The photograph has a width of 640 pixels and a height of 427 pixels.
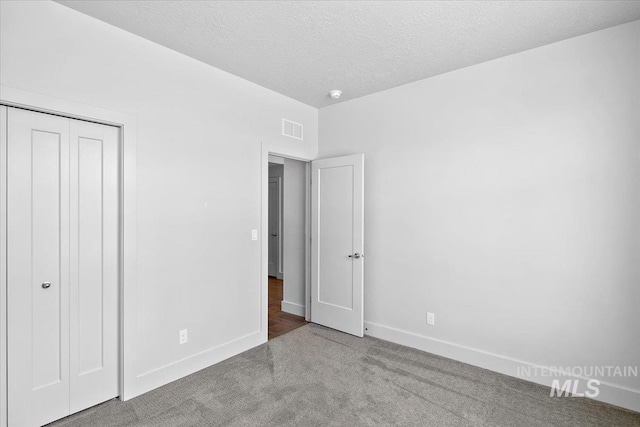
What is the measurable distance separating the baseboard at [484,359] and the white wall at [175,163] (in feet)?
4.61

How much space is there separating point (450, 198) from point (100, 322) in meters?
3.16

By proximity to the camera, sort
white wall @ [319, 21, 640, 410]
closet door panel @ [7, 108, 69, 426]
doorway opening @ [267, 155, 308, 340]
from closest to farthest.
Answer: closet door panel @ [7, 108, 69, 426] → white wall @ [319, 21, 640, 410] → doorway opening @ [267, 155, 308, 340]

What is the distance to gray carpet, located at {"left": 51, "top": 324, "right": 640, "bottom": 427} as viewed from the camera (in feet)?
7.28

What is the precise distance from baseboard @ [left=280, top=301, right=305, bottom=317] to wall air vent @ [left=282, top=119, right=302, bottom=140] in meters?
2.29

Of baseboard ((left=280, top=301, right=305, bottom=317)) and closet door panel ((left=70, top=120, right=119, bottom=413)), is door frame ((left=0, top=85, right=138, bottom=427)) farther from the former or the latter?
baseboard ((left=280, top=301, right=305, bottom=317))

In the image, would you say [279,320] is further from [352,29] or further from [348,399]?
[352,29]

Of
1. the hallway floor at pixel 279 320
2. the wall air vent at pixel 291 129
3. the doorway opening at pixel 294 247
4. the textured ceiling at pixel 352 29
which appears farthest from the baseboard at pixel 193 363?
the textured ceiling at pixel 352 29

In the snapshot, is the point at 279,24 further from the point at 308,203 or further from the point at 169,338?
the point at 169,338

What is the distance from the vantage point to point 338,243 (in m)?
3.91

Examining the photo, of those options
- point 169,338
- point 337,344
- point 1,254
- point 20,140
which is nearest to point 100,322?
point 169,338

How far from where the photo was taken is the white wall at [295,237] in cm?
450

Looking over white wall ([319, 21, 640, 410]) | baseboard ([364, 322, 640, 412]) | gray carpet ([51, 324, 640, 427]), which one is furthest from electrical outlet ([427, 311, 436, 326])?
gray carpet ([51, 324, 640, 427])

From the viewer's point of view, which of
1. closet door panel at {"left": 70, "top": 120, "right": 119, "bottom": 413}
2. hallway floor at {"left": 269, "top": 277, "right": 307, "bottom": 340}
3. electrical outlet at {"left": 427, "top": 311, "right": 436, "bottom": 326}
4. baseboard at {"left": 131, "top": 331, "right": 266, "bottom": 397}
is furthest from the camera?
hallway floor at {"left": 269, "top": 277, "right": 307, "bottom": 340}

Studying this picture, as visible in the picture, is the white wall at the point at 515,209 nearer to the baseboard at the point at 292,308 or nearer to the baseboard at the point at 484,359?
the baseboard at the point at 484,359
